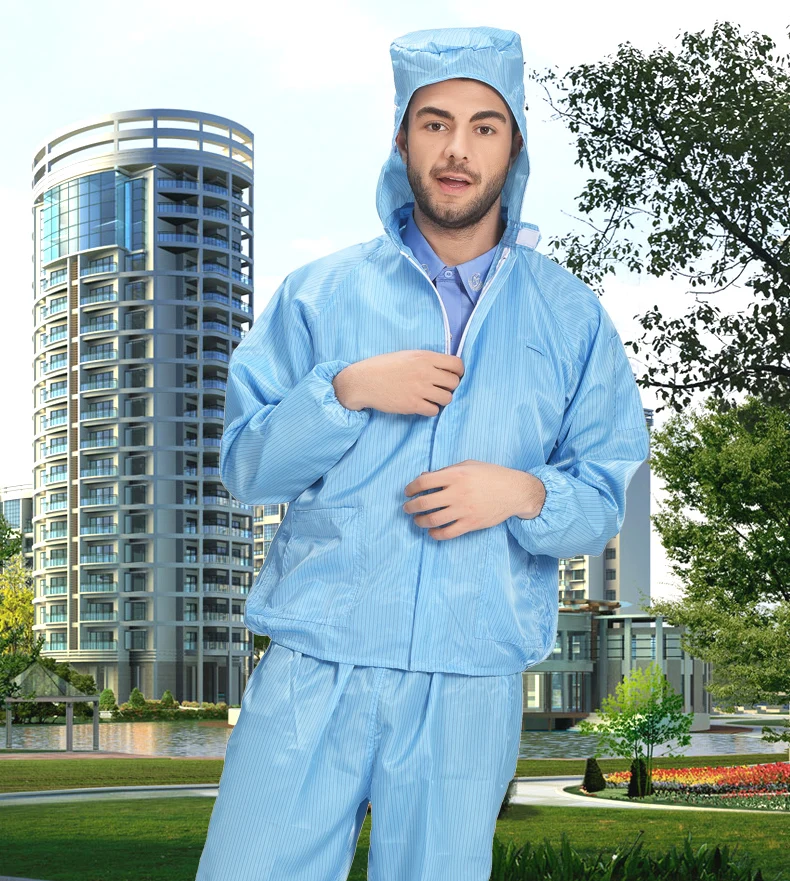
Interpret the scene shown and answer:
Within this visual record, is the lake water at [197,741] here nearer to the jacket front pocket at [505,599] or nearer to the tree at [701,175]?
the tree at [701,175]

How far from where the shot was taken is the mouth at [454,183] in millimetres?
1842

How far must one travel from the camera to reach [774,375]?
7.92 meters

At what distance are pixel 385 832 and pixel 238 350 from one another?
734 millimetres

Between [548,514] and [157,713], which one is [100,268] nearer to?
[157,713]

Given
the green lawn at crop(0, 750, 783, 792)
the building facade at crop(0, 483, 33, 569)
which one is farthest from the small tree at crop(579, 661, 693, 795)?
the building facade at crop(0, 483, 33, 569)

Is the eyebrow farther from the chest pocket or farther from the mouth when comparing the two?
the chest pocket

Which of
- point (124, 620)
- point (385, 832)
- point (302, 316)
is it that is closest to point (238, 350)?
point (302, 316)

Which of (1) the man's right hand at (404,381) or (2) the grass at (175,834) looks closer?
(1) the man's right hand at (404,381)

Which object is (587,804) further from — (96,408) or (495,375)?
(96,408)

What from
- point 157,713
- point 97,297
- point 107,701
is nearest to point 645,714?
point 157,713

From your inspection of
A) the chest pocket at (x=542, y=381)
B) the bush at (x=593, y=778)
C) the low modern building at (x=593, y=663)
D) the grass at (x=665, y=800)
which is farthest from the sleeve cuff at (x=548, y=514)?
the low modern building at (x=593, y=663)

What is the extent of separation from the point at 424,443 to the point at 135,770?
1827 cm

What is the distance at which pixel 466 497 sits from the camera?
168 cm

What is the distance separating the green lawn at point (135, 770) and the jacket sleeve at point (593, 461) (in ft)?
49.0
